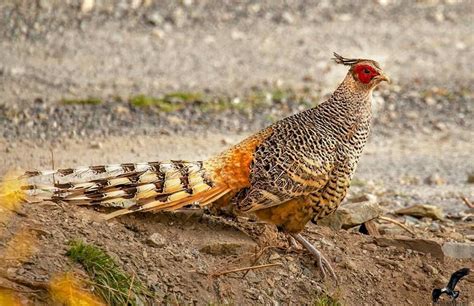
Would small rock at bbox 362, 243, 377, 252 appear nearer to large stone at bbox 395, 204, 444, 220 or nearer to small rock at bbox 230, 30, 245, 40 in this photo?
large stone at bbox 395, 204, 444, 220

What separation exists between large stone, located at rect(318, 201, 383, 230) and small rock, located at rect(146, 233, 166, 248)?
1479 mm

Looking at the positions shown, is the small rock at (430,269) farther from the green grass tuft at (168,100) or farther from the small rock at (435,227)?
the green grass tuft at (168,100)

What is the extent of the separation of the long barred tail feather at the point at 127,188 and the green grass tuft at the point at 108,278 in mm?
541

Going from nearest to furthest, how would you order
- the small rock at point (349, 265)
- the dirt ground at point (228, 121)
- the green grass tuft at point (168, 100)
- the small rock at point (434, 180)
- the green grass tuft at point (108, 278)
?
1. the green grass tuft at point (108, 278)
2. the dirt ground at point (228, 121)
3. the small rock at point (349, 265)
4. the small rock at point (434, 180)
5. the green grass tuft at point (168, 100)

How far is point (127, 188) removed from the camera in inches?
282

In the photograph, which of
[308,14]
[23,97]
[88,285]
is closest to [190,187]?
[88,285]

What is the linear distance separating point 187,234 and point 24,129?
212 inches

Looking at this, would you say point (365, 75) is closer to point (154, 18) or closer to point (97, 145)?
point (97, 145)

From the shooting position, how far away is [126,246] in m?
6.99

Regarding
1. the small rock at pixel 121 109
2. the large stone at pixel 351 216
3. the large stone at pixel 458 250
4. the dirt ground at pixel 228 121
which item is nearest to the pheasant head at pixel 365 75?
the large stone at pixel 351 216

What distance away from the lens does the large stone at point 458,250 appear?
805cm

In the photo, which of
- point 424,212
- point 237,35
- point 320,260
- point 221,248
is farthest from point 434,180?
point 237,35

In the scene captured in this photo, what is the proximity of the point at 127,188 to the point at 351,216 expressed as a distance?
1.86 meters

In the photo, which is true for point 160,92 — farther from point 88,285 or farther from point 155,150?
point 88,285
